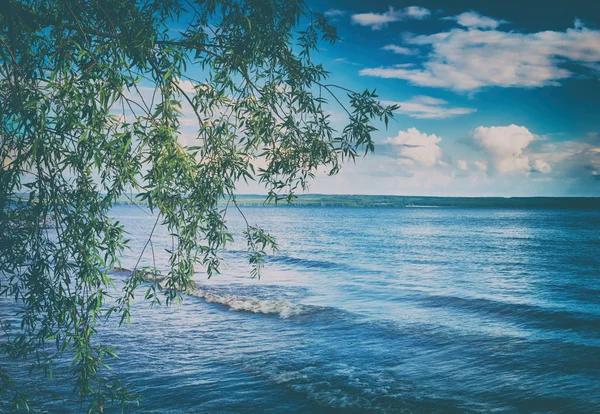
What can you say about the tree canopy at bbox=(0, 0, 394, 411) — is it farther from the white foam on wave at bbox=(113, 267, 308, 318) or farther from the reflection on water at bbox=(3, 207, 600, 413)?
the white foam on wave at bbox=(113, 267, 308, 318)

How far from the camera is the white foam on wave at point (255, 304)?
2052 centimetres

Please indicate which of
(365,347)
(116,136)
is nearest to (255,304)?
(365,347)

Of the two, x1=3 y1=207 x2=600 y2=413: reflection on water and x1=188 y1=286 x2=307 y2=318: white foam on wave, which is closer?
x1=3 y1=207 x2=600 y2=413: reflection on water

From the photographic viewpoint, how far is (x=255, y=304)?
71.3 feet

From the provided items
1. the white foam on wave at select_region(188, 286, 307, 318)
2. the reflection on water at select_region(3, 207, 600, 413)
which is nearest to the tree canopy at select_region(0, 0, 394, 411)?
the reflection on water at select_region(3, 207, 600, 413)

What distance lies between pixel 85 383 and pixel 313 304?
1812 centimetres

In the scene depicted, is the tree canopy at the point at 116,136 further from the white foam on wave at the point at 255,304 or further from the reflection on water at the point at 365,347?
the white foam on wave at the point at 255,304

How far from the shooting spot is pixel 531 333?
17812 millimetres

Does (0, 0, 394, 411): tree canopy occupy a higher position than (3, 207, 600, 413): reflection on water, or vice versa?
(0, 0, 394, 411): tree canopy

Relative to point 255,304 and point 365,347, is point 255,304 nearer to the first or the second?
point 255,304

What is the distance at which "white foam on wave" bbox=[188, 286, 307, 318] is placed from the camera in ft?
67.3

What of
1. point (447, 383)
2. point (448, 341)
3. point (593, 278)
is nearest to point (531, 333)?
point (448, 341)

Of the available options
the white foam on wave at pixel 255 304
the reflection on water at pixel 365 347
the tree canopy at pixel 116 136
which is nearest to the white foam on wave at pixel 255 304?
the white foam on wave at pixel 255 304

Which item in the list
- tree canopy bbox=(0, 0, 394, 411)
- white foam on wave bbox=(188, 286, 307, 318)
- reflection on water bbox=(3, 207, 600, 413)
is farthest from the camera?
white foam on wave bbox=(188, 286, 307, 318)
